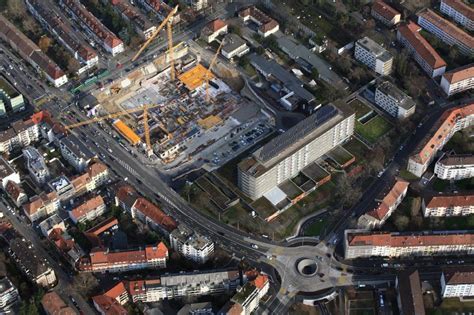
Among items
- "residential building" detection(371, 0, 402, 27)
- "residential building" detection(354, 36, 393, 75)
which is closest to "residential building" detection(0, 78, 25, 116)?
"residential building" detection(354, 36, 393, 75)

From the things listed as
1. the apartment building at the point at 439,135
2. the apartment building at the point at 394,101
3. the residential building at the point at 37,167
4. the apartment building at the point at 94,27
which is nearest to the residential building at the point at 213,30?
the apartment building at the point at 94,27

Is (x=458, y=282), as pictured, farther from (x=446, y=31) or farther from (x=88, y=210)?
(x=446, y=31)

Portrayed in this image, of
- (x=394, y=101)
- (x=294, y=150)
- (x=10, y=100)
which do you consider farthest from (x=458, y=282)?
(x=10, y=100)

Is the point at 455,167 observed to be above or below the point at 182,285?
below

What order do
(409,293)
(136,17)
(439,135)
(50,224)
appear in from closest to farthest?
1. (409,293)
2. (50,224)
3. (439,135)
4. (136,17)

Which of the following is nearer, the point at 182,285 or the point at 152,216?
the point at 182,285

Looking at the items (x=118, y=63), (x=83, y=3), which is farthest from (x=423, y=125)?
(x=83, y=3)

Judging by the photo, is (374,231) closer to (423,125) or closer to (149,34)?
(423,125)
